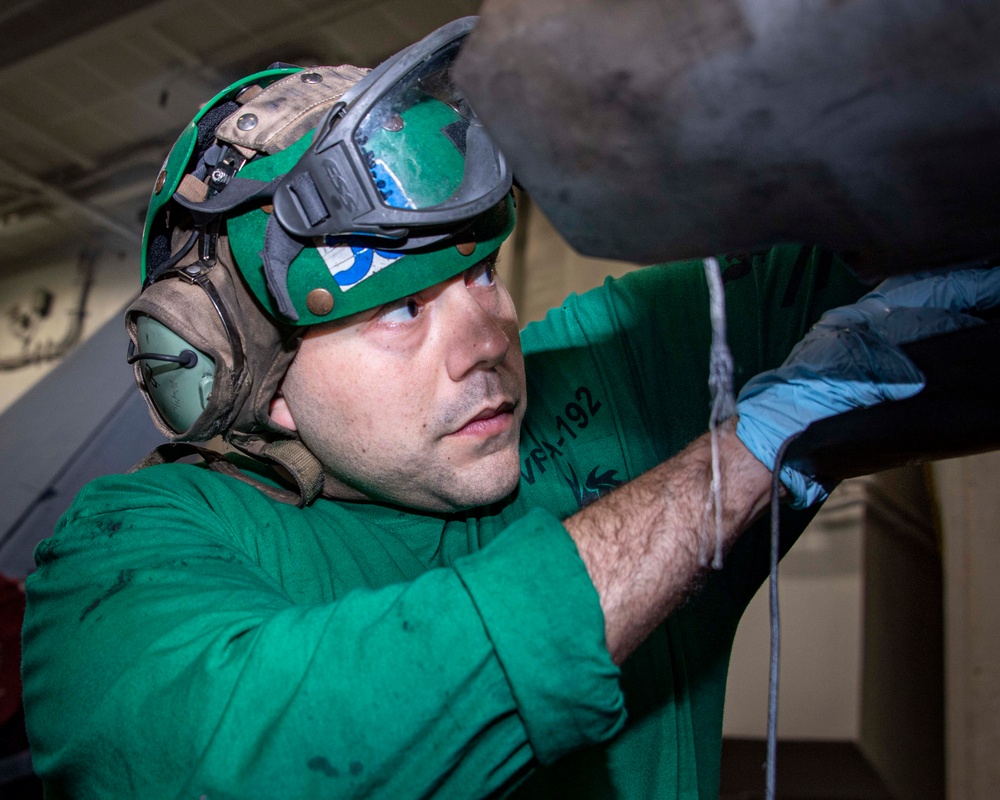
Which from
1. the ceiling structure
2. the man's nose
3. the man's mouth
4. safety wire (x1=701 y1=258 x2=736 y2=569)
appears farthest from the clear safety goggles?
the ceiling structure

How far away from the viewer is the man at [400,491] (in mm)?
740

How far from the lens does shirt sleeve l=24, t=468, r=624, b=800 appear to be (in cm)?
73

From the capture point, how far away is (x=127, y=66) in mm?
3967

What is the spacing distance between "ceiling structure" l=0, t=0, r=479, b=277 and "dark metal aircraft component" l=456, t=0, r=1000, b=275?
9.56ft

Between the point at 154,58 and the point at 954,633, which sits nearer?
the point at 954,633

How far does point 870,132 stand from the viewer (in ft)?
2.00

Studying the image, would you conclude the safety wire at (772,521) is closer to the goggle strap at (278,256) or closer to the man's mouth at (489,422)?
the man's mouth at (489,422)

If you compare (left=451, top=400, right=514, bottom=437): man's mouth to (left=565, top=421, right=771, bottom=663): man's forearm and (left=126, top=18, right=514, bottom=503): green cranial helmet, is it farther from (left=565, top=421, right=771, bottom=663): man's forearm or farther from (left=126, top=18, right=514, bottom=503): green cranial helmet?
(left=565, top=421, right=771, bottom=663): man's forearm

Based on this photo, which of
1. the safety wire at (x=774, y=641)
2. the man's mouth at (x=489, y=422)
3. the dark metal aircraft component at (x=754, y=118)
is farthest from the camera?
the man's mouth at (x=489, y=422)

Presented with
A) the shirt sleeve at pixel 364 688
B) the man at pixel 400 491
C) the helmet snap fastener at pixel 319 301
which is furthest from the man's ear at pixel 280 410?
the shirt sleeve at pixel 364 688

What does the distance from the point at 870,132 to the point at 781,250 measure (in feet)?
2.24

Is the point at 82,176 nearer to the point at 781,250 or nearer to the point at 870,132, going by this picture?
the point at 781,250

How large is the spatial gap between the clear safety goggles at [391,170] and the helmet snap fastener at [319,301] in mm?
68

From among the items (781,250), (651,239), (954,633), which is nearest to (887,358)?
(651,239)
